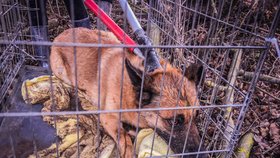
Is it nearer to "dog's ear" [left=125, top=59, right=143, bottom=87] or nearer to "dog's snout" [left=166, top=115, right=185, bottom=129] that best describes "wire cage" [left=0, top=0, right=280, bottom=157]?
"dog's snout" [left=166, top=115, right=185, bottom=129]

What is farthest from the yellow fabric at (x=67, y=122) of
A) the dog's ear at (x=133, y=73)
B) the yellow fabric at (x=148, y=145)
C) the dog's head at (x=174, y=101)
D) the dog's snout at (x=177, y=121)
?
the dog's ear at (x=133, y=73)

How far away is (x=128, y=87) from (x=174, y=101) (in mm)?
514

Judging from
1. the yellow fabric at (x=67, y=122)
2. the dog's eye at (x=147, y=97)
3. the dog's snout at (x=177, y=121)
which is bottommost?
the yellow fabric at (x=67, y=122)

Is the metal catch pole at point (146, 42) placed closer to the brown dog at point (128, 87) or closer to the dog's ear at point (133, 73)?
the brown dog at point (128, 87)

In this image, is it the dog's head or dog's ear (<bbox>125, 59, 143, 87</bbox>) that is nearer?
dog's ear (<bbox>125, 59, 143, 87</bbox>)

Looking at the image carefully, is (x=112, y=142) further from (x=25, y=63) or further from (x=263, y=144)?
(x=25, y=63)

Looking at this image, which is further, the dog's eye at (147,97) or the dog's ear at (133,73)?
the dog's eye at (147,97)

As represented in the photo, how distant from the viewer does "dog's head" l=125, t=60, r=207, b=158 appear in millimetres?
2205

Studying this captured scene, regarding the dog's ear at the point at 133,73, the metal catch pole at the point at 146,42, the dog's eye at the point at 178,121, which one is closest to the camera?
the dog's ear at the point at 133,73

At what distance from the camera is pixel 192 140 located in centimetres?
226

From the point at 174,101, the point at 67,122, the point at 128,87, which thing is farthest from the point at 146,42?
the point at 67,122

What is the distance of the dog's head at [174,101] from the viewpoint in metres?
2.21

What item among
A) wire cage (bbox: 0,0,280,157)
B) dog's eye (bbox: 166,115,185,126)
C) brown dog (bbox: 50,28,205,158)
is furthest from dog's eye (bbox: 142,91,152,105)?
dog's eye (bbox: 166,115,185,126)

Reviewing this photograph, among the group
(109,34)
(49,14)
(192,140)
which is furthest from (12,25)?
(192,140)
